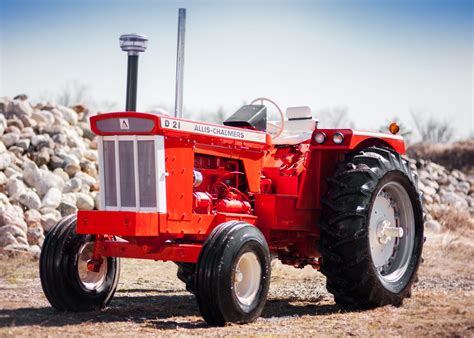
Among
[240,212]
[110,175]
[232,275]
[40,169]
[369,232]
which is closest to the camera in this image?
[232,275]

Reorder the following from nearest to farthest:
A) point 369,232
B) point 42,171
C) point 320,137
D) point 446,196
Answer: point 369,232 → point 320,137 → point 42,171 → point 446,196

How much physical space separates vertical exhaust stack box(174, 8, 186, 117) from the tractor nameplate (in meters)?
0.61

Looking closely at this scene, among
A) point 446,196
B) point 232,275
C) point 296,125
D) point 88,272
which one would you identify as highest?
point 296,125

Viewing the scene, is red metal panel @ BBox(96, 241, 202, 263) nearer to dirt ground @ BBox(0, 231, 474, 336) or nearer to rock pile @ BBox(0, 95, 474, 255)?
dirt ground @ BBox(0, 231, 474, 336)

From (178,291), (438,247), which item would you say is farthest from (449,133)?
(178,291)

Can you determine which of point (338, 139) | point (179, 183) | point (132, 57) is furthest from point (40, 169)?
point (179, 183)

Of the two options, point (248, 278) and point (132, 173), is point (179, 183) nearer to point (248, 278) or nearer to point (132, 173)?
point (132, 173)

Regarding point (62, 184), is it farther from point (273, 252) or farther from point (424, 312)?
point (424, 312)

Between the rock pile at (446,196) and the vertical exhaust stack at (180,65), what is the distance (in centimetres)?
1160

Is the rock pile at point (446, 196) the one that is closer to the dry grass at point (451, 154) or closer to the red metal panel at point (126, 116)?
the dry grass at point (451, 154)

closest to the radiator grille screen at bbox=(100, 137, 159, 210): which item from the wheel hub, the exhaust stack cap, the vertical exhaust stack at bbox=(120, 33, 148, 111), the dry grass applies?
the vertical exhaust stack at bbox=(120, 33, 148, 111)

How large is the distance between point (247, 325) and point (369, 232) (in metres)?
1.94

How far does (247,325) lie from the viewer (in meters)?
7.84

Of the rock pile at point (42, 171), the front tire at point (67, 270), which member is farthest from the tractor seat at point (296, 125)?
the rock pile at point (42, 171)
